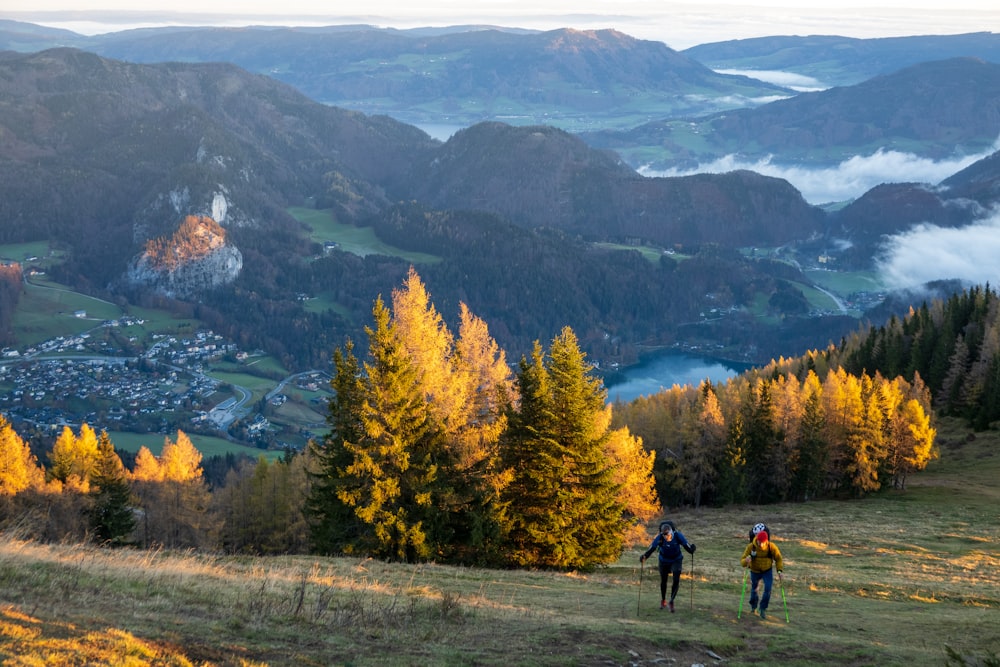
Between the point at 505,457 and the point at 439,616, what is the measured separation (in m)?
16.5

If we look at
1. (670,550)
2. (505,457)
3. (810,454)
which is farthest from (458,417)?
(810,454)

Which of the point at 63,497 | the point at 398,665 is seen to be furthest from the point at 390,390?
the point at 63,497

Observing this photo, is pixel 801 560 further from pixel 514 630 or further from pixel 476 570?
pixel 514 630

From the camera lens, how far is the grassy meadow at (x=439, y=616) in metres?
15.1

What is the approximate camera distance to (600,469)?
3506cm

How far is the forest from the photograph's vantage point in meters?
34.5

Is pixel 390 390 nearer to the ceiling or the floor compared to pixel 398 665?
nearer to the ceiling

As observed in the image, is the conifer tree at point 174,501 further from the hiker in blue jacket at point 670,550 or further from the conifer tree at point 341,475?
the hiker in blue jacket at point 670,550

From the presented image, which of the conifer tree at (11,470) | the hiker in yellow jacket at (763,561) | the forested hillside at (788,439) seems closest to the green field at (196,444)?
the conifer tree at (11,470)

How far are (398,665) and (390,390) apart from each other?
20.1 meters

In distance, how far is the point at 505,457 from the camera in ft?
117

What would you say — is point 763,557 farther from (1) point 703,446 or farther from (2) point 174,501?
(2) point 174,501

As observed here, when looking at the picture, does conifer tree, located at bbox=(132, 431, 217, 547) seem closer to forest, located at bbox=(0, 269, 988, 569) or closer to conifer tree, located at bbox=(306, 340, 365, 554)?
forest, located at bbox=(0, 269, 988, 569)

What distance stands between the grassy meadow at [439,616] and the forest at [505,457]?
355 centimetres
